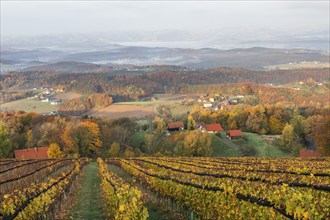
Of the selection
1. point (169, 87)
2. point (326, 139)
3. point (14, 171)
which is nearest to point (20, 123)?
point (14, 171)

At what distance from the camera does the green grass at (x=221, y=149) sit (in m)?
65.1

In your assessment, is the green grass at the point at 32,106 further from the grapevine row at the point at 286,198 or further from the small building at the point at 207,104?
the grapevine row at the point at 286,198

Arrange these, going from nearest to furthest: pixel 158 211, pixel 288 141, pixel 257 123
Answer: pixel 158 211
pixel 288 141
pixel 257 123

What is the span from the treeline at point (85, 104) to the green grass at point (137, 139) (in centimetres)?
5932

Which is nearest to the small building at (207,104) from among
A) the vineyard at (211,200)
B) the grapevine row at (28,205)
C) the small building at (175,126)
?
the small building at (175,126)

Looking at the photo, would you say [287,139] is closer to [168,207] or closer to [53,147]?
[53,147]

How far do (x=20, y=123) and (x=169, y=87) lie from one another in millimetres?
118033

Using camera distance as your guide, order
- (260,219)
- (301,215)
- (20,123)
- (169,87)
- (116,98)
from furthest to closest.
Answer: (169,87) < (116,98) < (20,123) < (260,219) < (301,215)

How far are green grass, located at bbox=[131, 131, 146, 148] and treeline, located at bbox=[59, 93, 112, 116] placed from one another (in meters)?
59.3

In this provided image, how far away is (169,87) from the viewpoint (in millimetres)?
194500

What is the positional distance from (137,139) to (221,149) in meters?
17.1

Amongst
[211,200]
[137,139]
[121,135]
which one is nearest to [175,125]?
[137,139]

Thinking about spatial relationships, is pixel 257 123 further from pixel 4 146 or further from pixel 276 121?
pixel 4 146

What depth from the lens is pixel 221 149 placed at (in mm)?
68062
